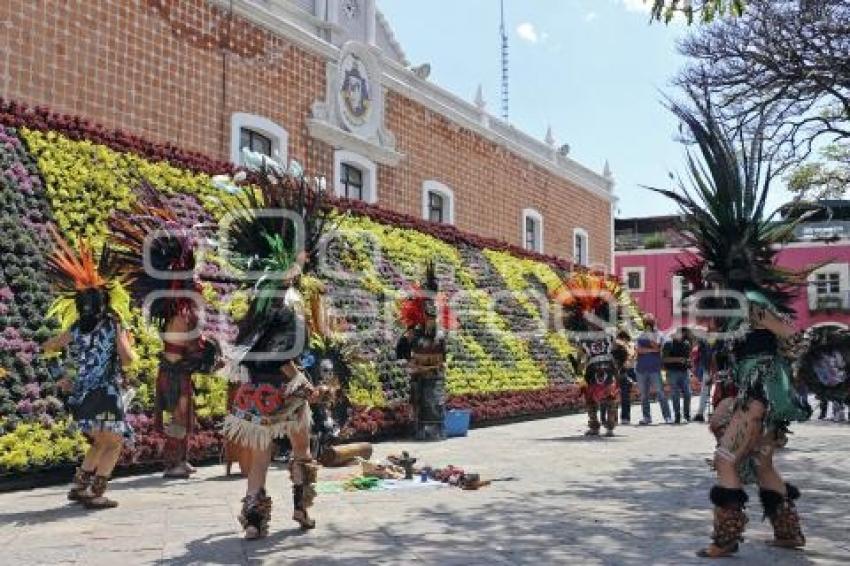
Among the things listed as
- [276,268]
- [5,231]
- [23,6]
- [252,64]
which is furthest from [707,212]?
[252,64]

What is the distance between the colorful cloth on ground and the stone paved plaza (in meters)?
0.66

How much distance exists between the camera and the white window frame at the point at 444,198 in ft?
69.0

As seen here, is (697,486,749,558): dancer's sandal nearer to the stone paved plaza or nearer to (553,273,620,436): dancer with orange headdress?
the stone paved plaza

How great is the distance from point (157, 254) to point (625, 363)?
9281 mm

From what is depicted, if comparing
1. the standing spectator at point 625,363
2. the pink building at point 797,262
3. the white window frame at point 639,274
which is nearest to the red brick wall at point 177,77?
the standing spectator at point 625,363

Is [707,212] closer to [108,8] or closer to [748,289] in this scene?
[748,289]

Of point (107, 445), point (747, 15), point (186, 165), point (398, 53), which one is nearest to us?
point (107, 445)

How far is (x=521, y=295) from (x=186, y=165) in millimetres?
9535

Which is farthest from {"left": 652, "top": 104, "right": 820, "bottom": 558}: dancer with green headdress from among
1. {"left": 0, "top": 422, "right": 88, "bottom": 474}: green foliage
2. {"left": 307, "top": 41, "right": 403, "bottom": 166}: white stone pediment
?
{"left": 307, "top": 41, "right": 403, "bottom": 166}: white stone pediment

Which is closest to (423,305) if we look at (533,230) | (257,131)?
(257,131)

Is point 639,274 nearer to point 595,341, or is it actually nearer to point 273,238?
point 595,341

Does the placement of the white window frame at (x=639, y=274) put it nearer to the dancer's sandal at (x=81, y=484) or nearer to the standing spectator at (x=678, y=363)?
the standing spectator at (x=678, y=363)

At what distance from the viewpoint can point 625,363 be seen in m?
14.9

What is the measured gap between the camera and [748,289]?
19.1ft
